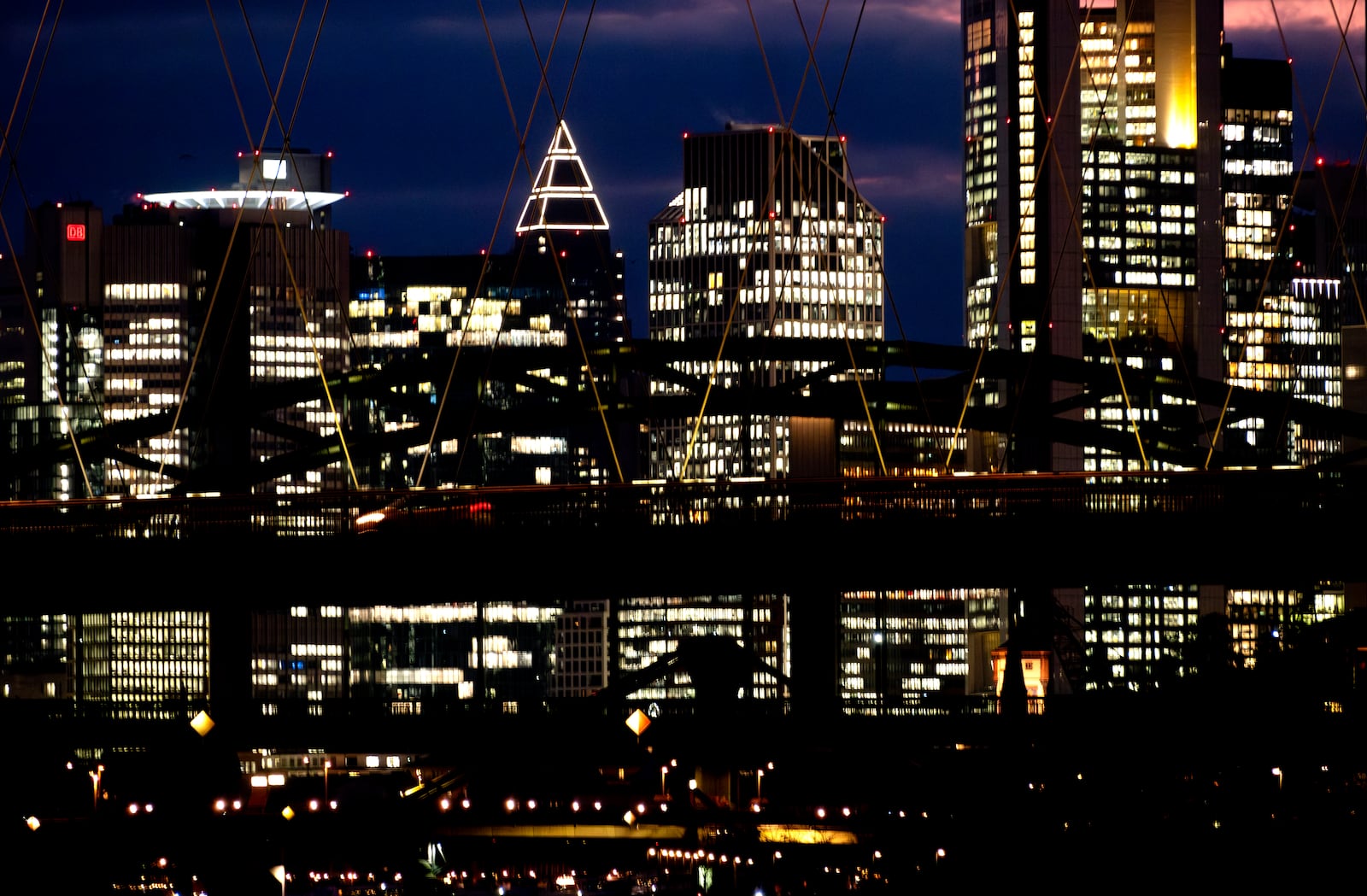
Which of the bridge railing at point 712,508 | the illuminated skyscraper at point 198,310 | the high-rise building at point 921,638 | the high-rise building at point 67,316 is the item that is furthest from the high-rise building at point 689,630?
the bridge railing at point 712,508

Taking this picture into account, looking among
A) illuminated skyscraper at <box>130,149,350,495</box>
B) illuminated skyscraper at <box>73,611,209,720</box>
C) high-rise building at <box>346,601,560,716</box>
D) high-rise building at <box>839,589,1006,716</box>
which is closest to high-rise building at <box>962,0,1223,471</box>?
high-rise building at <box>839,589,1006,716</box>

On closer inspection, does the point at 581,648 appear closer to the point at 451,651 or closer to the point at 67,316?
the point at 451,651

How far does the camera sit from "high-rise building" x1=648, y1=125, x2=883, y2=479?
18400 centimetres

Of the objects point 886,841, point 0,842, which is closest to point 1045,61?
point 886,841

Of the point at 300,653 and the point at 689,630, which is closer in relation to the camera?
the point at 689,630

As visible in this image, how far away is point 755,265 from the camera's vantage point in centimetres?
18550

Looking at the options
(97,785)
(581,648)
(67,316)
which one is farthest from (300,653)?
(97,785)

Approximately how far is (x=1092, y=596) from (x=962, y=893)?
145 m

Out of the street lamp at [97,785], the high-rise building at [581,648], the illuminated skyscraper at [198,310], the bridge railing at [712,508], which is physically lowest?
the high-rise building at [581,648]

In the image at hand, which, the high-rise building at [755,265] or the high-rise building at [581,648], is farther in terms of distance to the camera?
the high-rise building at [581,648]

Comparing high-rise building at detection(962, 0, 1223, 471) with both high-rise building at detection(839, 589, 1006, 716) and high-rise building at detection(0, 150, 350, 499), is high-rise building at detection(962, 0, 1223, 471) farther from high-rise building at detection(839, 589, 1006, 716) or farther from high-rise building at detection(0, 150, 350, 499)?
high-rise building at detection(0, 150, 350, 499)

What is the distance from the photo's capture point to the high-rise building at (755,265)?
184000 millimetres

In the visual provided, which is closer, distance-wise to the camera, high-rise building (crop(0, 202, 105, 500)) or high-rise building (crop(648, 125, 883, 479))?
high-rise building (crop(0, 202, 105, 500))

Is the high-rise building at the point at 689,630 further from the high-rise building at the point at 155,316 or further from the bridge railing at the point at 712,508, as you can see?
the bridge railing at the point at 712,508
